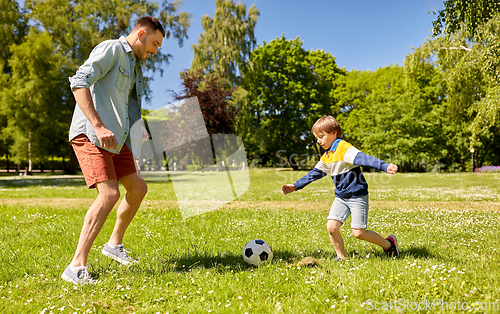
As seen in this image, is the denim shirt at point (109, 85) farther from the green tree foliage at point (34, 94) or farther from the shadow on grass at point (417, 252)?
the green tree foliage at point (34, 94)

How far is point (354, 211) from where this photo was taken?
412 cm

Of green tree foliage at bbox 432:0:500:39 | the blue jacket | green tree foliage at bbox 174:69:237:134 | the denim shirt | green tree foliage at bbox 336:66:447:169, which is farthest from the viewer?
green tree foliage at bbox 336:66:447:169

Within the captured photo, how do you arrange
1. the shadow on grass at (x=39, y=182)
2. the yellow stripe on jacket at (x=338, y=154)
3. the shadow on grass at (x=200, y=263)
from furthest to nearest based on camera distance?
the shadow on grass at (x=39, y=182)
the yellow stripe on jacket at (x=338, y=154)
the shadow on grass at (x=200, y=263)

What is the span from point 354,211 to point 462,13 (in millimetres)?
9216

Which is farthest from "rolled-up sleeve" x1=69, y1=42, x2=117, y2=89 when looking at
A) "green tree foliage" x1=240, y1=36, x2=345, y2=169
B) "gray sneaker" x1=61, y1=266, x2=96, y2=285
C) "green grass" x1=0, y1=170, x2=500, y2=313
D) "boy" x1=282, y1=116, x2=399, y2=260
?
"green tree foliage" x1=240, y1=36, x2=345, y2=169

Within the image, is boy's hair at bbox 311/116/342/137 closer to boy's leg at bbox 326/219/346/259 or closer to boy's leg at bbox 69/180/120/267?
boy's leg at bbox 326/219/346/259

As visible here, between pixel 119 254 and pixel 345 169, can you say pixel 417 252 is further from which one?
pixel 119 254

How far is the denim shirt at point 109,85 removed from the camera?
3408 mm

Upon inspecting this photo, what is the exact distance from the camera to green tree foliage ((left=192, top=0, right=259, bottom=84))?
33.3m

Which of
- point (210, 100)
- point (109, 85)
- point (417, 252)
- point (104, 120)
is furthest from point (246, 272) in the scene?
point (210, 100)

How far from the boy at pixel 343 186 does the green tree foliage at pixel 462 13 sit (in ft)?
27.3

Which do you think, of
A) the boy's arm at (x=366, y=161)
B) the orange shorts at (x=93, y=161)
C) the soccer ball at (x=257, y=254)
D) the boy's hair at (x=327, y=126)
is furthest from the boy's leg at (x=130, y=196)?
the boy's arm at (x=366, y=161)

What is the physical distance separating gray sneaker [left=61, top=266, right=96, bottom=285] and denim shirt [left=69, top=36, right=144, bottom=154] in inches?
50.6

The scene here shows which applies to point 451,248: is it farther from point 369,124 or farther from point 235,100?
point 369,124
